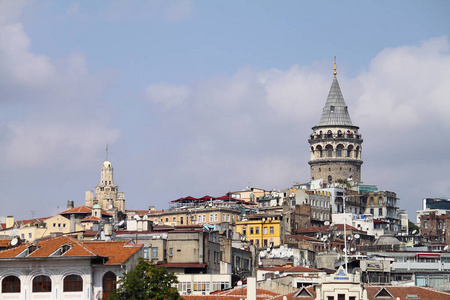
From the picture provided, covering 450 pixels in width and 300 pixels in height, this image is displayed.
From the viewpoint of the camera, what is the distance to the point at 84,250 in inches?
3319

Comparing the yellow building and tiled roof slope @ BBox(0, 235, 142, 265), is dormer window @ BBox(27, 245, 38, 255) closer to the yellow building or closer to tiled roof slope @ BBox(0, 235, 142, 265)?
tiled roof slope @ BBox(0, 235, 142, 265)

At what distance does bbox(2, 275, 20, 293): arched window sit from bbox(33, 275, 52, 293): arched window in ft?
3.80

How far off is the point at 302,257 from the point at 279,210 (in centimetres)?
3855

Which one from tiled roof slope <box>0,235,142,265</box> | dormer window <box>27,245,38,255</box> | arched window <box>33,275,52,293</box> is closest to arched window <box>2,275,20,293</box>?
arched window <box>33,275,52,293</box>

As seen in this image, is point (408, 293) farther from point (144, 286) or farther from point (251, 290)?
point (144, 286)

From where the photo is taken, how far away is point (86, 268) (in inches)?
3295

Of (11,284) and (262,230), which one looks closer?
(11,284)

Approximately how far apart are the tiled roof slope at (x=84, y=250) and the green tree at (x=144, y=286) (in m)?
5.79

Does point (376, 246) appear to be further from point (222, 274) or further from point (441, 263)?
point (222, 274)

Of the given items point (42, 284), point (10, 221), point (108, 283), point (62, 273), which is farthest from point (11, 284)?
point (10, 221)

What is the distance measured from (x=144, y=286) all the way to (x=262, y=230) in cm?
9263

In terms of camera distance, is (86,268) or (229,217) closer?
(86,268)

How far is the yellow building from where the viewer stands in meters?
168

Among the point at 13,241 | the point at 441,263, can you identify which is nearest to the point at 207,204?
the point at 441,263
